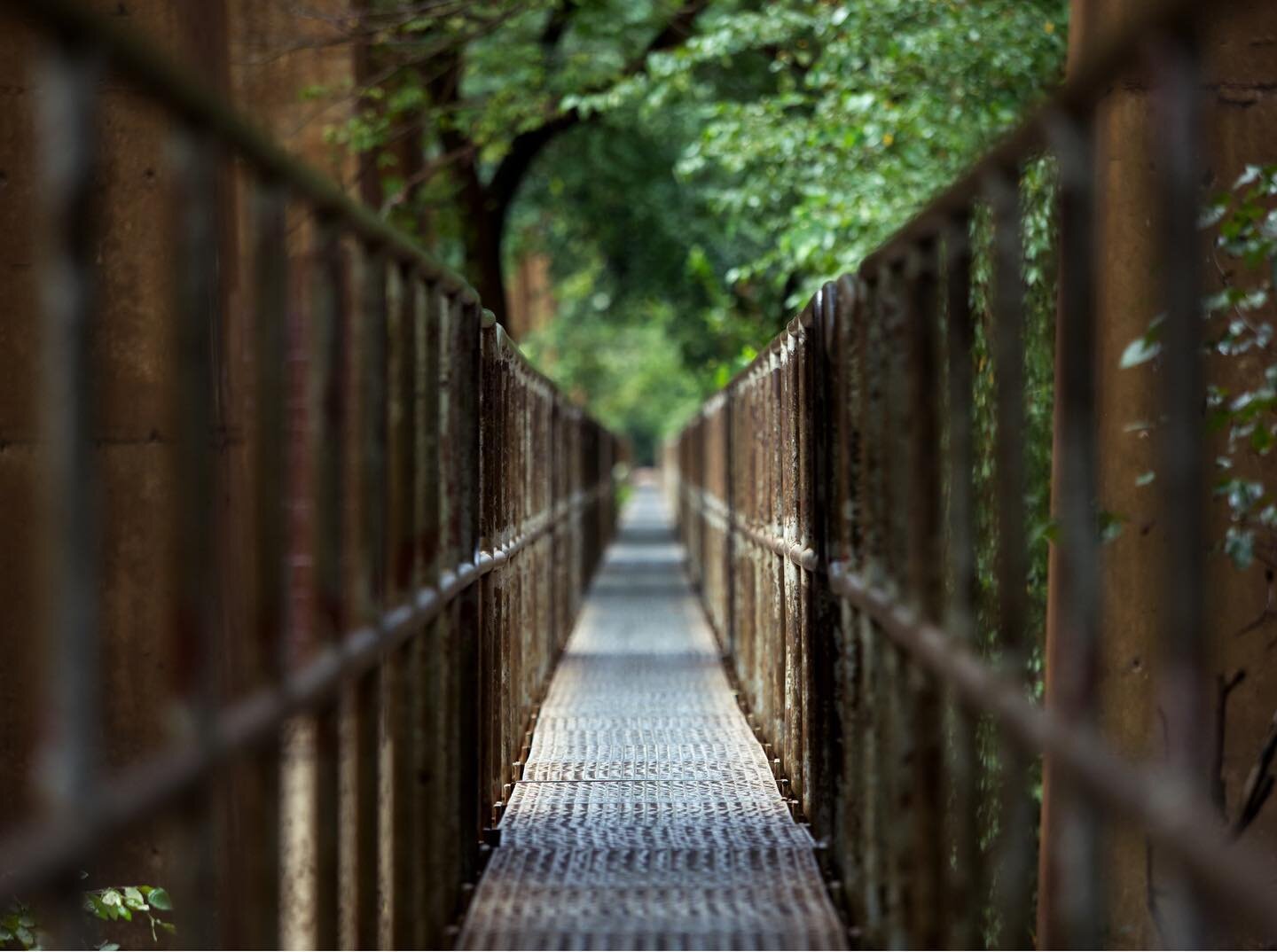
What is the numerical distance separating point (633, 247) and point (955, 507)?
18.2 metres

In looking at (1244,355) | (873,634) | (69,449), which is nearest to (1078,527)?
(69,449)

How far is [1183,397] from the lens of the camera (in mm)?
1846

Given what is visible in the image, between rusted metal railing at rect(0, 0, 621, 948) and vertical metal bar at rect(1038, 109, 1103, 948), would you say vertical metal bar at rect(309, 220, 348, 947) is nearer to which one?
rusted metal railing at rect(0, 0, 621, 948)

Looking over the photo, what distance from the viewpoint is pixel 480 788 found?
195 inches

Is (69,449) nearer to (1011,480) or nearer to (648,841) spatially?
(1011,480)

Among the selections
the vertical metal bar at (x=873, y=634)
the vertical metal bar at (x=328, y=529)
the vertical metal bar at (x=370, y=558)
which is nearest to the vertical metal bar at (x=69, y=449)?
the vertical metal bar at (x=328, y=529)

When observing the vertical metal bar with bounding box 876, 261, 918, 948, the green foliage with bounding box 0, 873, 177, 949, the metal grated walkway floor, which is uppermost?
the vertical metal bar with bounding box 876, 261, 918, 948

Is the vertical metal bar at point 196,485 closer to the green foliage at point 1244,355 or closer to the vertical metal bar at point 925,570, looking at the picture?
the vertical metal bar at point 925,570

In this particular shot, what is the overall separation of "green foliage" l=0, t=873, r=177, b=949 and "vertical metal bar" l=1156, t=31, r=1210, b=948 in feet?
14.2

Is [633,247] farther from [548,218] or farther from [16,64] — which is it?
[16,64]

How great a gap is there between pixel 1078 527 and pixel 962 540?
718 millimetres

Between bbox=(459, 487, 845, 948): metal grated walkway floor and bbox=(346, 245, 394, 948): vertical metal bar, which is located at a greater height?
bbox=(346, 245, 394, 948): vertical metal bar

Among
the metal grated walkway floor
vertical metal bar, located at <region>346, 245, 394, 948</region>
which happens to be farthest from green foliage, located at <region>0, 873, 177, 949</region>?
vertical metal bar, located at <region>346, 245, 394, 948</region>

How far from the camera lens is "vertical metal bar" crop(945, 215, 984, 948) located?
2.94 m
